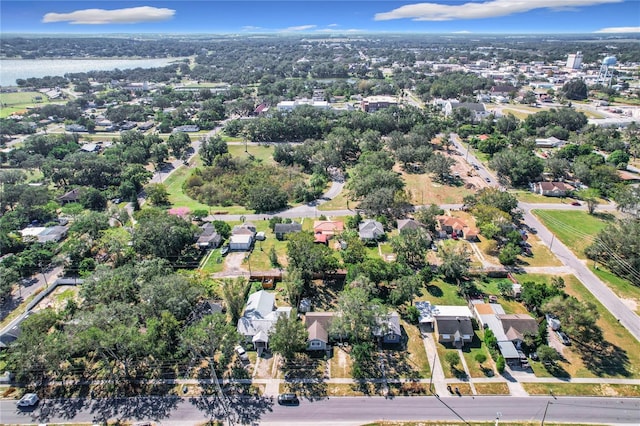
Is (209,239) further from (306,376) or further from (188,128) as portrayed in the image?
(188,128)

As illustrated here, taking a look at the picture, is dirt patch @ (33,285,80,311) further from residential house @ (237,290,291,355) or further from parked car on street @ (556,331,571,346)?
parked car on street @ (556,331,571,346)

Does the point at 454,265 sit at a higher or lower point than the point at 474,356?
higher

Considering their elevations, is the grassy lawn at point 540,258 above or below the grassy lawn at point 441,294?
above

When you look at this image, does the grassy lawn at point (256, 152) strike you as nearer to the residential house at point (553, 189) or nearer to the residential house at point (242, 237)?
the residential house at point (242, 237)

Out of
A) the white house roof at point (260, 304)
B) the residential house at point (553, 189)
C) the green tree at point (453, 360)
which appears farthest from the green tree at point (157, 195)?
the residential house at point (553, 189)

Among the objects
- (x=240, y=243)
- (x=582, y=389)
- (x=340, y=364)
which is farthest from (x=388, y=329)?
(x=240, y=243)

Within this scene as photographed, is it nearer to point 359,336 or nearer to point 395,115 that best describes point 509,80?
point 395,115

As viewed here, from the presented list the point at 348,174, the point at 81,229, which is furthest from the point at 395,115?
the point at 81,229

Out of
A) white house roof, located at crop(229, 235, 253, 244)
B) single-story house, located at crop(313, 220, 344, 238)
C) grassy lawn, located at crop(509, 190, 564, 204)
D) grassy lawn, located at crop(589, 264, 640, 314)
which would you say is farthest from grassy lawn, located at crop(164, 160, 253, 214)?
grassy lawn, located at crop(589, 264, 640, 314)
